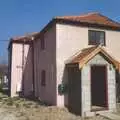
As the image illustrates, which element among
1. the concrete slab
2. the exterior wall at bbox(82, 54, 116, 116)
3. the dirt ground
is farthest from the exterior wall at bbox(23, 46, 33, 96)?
the concrete slab

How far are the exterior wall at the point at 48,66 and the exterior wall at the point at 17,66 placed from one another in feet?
10.2

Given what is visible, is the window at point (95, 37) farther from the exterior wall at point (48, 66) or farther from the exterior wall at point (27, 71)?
the exterior wall at point (27, 71)

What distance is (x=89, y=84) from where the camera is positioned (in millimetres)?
16250

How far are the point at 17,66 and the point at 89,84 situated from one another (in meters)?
12.3

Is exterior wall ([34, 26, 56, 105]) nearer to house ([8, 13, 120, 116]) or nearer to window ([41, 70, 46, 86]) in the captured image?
house ([8, 13, 120, 116])

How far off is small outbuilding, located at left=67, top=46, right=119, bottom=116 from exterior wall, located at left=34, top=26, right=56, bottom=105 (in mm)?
1367

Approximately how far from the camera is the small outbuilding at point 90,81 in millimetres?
16016

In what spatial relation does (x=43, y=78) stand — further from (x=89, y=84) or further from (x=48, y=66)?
(x=89, y=84)

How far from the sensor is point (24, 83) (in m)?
27.1

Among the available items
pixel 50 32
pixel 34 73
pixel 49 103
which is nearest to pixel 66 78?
pixel 49 103

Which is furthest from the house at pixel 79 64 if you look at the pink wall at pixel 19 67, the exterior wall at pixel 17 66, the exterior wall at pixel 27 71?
the exterior wall at pixel 17 66

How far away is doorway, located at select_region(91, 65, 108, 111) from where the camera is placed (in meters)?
17.1

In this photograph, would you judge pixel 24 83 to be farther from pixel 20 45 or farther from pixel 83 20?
pixel 83 20

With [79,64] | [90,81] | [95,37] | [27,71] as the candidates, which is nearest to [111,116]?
[90,81]
